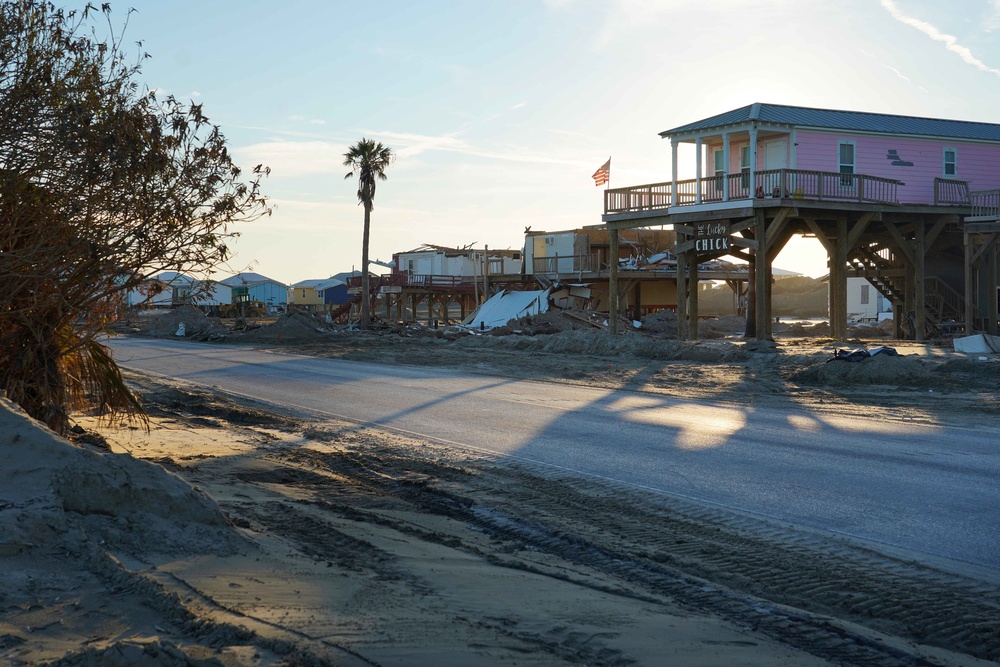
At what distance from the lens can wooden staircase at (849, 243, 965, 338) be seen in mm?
33469

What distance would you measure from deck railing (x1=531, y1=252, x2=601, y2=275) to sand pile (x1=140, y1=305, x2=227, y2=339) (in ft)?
56.6

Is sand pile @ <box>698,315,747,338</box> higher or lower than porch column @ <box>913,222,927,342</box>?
lower

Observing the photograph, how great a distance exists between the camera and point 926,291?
35188 millimetres

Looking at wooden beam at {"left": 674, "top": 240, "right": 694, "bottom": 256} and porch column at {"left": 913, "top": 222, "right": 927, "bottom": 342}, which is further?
wooden beam at {"left": 674, "top": 240, "right": 694, "bottom": 256}

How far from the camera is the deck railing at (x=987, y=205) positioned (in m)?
28.0

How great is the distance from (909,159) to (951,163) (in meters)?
1.96

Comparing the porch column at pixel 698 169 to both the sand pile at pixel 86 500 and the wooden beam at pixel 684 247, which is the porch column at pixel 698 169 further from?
the sand pile at pixel 86 500

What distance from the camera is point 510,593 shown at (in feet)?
17.5

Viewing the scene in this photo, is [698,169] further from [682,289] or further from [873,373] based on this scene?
[873,373]

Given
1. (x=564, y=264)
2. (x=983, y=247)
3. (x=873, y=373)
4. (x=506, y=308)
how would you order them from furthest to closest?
1. (x=564, y=264)
2. (x=506, y=308)
3. (x=983, y=247)
4. (x=873, y=373)

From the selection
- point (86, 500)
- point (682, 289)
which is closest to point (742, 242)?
point (682, 289)

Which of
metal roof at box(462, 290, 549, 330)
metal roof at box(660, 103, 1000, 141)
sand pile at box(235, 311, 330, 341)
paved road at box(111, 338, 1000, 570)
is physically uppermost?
metal roof at box(660, 103, 1000, 141)

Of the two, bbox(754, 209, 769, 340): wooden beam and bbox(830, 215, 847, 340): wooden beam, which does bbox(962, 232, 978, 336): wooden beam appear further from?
bbox(754, 209, 769, 340): wooden beam

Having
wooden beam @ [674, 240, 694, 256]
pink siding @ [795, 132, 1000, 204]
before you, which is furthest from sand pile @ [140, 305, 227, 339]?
pink siding @ [795, 132, 1000, 204]
